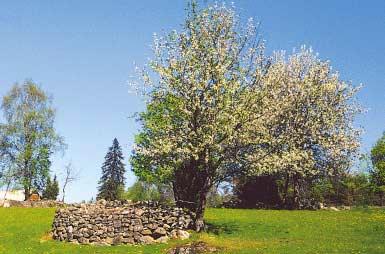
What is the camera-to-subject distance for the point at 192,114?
142ft

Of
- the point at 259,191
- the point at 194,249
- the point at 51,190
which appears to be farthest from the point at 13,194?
the point at 194,249

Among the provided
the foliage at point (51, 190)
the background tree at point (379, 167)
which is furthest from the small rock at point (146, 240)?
the foliage at point (51, 190)

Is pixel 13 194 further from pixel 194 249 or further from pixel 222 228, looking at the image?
pixel 194 249

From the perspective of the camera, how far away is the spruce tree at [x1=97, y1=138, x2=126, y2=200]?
119 meters

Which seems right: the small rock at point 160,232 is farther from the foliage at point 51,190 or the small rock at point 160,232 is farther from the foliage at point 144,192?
the foliage at point 144,192

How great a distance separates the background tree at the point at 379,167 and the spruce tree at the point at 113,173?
57940 mm

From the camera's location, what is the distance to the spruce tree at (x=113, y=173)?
392 feet

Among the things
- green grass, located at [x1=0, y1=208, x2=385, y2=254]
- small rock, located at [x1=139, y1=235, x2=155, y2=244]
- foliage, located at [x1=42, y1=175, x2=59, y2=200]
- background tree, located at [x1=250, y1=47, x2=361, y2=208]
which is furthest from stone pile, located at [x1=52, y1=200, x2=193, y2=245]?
foliage, located at [x1=42, y1=175, x2=59, y2=200]

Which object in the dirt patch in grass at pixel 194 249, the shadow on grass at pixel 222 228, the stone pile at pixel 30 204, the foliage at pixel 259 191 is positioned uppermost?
the foliage at pixel 259 191

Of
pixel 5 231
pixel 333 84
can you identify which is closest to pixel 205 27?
pixel 5 231

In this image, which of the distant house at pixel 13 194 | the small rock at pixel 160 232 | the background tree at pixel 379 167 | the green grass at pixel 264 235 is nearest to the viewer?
the green grass at pixel 264 235

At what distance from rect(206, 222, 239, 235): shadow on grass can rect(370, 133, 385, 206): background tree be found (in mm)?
44395

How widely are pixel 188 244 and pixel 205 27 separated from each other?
19359 millimetres

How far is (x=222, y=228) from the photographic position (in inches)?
1715
